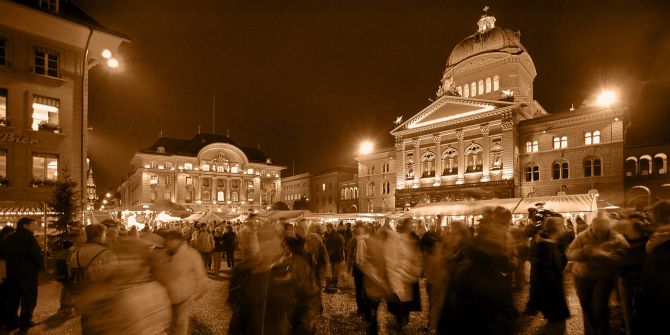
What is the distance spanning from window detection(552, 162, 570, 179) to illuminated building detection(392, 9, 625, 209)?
94 millimetres

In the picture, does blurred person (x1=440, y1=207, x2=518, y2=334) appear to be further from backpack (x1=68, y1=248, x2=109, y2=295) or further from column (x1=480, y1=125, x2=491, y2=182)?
column (x1=480, y1=125, x2=491, y2=182)

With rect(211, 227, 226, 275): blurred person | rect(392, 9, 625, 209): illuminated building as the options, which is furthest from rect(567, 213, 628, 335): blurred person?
rect(392, 9, 625, 209): illuminated building

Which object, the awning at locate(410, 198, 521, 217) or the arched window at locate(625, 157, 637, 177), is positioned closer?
the awning at locate(410, 198, 521, 217)

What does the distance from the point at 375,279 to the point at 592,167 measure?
145ft

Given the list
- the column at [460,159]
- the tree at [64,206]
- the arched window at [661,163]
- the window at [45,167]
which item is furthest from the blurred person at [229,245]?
the arched window at [661,163]

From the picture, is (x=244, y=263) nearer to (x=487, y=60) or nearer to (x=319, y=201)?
(x=487, y=60)

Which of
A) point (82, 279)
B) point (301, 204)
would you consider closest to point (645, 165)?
point (82, 279)

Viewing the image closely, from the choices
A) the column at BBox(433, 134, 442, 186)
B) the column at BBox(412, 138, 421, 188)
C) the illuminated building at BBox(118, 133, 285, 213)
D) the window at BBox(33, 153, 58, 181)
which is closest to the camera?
the window at BBox(33, 153, 58, 181)

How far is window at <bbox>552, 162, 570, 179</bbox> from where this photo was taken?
4431 centimetres

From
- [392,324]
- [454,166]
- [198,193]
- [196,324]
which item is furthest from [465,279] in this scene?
[198,193]

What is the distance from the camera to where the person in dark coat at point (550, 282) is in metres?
5.55

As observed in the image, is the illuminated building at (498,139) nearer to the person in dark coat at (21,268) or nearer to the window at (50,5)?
the window at (50,5)

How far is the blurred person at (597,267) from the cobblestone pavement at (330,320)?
0.68m

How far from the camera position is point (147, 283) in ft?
12.7
